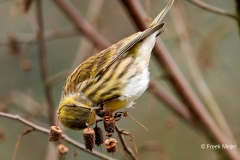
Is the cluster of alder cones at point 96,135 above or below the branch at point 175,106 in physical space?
below

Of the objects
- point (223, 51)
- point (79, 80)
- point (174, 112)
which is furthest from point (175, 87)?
point (223, 51)

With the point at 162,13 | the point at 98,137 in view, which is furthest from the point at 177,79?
the point at 98,137

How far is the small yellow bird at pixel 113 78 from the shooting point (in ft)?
6.72

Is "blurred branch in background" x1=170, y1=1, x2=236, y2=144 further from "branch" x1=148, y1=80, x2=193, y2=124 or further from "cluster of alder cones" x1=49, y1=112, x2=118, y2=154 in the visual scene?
"cluster of alder cones" x1=49, y1=112, x2=118, y2=154

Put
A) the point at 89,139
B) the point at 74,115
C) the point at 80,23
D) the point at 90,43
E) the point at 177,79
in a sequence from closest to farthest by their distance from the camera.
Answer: the point at 89,139
the point at 74,115
the point at 177,79
the point at 80,23
the point at 90,43

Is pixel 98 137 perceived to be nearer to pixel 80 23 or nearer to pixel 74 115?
pixel 74 115

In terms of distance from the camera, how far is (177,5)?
3064mm

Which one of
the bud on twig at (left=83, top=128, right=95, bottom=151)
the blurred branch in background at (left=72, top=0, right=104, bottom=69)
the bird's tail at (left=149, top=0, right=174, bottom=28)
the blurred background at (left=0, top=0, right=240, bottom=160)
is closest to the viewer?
the bud on twig at (left=83, top=128, right=95, bottom=151)

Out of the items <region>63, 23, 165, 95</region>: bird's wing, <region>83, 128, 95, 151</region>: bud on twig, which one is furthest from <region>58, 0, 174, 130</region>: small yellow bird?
<region>83, 128, 95, 151</region>: bud on twig

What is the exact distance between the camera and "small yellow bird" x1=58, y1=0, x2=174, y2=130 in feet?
6.72

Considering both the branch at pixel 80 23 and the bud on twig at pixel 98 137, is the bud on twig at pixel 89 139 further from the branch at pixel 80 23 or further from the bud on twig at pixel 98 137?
the branch at pixel 80 23

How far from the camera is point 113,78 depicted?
2254mm

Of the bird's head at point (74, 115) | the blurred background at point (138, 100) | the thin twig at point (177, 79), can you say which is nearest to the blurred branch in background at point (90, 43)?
the blurred background at point (138, 100)

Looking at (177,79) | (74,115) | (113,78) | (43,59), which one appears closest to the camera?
(74,115)
